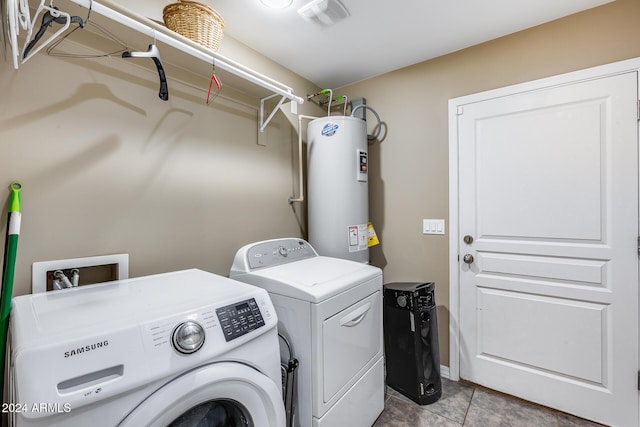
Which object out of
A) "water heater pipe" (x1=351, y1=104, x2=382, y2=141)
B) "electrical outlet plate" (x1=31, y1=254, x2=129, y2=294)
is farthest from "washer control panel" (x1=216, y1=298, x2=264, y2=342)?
"water heater pipe" (x1=351, y1=104, x2=382, y2=141)

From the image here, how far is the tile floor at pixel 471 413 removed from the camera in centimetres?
167

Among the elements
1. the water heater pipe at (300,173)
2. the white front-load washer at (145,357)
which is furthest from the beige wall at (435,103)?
the white front-load washer at (145,357)

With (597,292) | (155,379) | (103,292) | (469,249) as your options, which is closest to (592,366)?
(597,292)

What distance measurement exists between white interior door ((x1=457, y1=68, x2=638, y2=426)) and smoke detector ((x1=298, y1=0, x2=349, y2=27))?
1.09 metres

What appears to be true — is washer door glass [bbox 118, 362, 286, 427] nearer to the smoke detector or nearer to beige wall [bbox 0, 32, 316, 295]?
beige wall [bbox 0, 32, 316, 295]

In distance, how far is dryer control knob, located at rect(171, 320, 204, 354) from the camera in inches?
31.4

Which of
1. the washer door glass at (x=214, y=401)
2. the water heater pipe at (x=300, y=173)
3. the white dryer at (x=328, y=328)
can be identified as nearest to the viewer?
the washer door glass at (x=214, y=401)

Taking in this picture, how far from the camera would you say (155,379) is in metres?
0.73

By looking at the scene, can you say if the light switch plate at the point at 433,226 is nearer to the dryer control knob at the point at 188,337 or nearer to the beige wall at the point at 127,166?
the beige wall at the point at 127,166

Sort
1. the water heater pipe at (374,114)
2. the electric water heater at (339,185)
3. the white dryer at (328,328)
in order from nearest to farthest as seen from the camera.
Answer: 1. the white dryer at (328,328)
2. the electric water heater at (339,185)
3. the water heater pipe at (374,114)

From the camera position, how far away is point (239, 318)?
38.2 inches

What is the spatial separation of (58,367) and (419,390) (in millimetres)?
1888

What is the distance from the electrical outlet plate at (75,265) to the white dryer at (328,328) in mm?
532

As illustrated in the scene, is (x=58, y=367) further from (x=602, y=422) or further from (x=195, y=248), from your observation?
(x=602, y=422)
